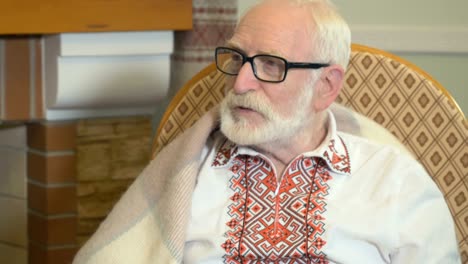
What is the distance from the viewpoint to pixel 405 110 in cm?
196

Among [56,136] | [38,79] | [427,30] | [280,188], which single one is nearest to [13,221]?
[56,136]

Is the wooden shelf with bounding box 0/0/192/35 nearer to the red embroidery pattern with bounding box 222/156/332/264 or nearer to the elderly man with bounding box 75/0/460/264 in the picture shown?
the elderly man with bounding box 75/0/460/264

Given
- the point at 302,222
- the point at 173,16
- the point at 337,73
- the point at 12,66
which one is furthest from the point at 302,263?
the point at 12,66

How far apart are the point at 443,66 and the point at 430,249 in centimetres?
146

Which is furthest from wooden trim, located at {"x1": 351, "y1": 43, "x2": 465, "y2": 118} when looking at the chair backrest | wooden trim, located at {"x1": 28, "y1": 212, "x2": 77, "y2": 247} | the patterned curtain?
wooden trim, located at {"x1": 28, "y1": 212, "x2": 77, "y2": 247}

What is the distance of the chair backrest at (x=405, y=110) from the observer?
189cm

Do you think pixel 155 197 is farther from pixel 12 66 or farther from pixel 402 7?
pixel 402 7

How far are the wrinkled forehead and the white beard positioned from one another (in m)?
0.09

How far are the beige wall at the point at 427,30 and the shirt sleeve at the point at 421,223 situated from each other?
3.98ft

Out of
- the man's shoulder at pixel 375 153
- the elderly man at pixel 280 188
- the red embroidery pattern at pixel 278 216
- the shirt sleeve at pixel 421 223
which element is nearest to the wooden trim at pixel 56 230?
the elderly man at pixel 280 188

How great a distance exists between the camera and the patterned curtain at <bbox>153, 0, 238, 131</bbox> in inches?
92.7

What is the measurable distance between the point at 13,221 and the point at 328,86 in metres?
1.20

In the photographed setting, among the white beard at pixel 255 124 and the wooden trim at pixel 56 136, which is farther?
the wooden trim at pixel 56 136

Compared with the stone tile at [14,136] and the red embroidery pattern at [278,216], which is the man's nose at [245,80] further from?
the stone tile at [14,136]
